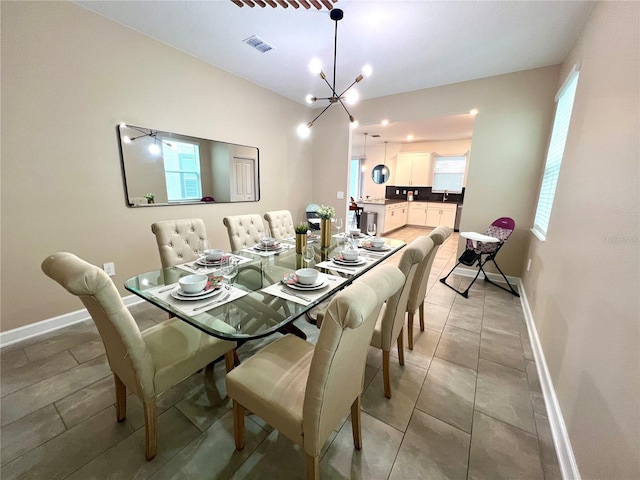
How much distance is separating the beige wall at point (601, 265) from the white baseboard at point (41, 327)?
366 centimetres

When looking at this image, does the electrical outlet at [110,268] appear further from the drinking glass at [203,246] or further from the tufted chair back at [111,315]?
the tufted chair back at [111,315]

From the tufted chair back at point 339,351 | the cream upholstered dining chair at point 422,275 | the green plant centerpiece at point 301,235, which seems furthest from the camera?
the green plant centerpiece at point 301,235

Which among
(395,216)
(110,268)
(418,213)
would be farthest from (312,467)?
(418,213)

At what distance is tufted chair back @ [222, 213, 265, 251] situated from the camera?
256 cm

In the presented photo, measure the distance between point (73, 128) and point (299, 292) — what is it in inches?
97.2

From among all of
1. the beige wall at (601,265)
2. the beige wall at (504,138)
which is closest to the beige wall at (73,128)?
the beige wall at (504,138)

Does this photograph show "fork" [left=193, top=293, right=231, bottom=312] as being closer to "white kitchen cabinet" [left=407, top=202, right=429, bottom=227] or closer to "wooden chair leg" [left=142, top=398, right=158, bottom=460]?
"wooden chair leg" [left=142, top=398, right=158, bottom=460]

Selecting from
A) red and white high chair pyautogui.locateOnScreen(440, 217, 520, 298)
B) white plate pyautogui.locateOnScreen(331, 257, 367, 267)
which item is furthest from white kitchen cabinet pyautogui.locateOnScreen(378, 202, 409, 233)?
white plate pyautogui.locateOnScreen(331, 257, 367, 267)

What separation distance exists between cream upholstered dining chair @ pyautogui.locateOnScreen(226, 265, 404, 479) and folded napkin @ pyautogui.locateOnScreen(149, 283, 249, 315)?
329 mm

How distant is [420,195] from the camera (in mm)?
8000

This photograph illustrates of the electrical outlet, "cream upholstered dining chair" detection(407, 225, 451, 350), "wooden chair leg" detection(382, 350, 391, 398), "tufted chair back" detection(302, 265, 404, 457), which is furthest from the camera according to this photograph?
the electrical outlet

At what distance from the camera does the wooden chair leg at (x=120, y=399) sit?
1.36 metres

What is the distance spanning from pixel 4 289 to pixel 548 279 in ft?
14.3

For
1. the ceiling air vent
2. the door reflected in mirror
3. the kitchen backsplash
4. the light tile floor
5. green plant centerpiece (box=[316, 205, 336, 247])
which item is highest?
the ceiling air vent
